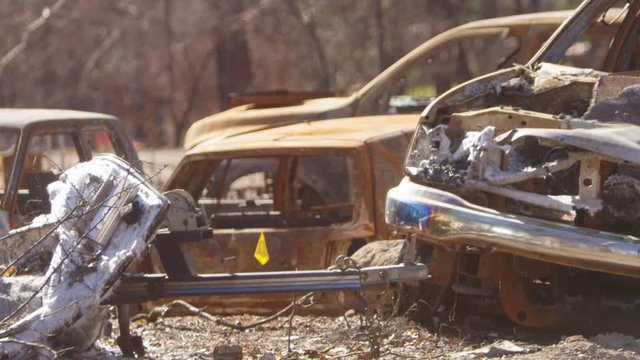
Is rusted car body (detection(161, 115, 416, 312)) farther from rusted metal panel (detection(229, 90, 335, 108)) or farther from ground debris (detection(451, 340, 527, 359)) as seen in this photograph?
rusted metal panel (detection(229, 90, 335, 108))

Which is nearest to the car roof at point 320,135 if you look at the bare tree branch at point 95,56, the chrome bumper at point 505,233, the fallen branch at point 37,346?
the chrome bumper at point 505,233

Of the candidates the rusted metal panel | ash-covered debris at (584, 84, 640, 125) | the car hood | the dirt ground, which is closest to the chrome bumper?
the dirt ground

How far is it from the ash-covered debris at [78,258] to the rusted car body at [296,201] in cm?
130

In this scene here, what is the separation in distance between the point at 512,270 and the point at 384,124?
2284 mm

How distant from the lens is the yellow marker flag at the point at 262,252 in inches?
320

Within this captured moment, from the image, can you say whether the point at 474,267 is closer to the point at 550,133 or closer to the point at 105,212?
the point at 550,133

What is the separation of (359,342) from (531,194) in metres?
1.20

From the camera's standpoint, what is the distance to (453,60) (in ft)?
74.0

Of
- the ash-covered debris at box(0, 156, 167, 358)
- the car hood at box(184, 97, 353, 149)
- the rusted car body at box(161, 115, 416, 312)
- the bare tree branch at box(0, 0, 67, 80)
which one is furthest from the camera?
the bare tree branch at box(0, 0, 67, 80)

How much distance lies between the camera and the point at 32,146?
902cm

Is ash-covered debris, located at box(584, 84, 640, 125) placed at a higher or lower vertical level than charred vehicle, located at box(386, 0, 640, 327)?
higher

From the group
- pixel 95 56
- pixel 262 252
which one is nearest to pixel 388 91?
pixel 262 252

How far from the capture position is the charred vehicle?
6.22m

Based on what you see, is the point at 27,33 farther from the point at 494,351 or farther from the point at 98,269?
the point at 494,351
